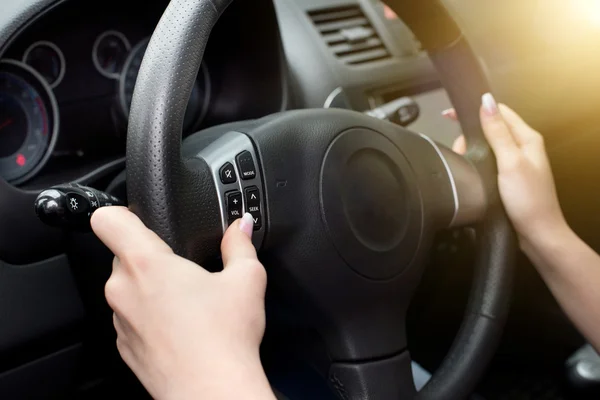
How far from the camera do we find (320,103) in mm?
1327

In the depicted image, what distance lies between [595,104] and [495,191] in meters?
0.77

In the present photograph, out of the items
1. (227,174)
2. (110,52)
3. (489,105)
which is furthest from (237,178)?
(110,52)

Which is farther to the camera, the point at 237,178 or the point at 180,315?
the point at 237,178

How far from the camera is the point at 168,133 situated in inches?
26.5

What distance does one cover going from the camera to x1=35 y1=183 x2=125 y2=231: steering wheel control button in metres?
0.67

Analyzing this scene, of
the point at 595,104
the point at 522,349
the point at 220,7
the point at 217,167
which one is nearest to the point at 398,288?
the point at 217,167

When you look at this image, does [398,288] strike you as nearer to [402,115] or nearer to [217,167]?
[217,167]

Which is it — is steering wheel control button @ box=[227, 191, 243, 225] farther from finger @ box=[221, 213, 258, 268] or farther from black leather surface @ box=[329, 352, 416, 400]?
black leather surface @ box=[329, 352, 416, 400]

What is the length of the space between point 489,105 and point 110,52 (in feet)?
1.90

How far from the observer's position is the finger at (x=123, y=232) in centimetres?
65

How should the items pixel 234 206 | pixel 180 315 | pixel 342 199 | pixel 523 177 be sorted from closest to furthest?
pixel 180 315
pixel 234 206
pixel 342 199
pixel 523 177

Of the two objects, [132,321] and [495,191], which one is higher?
[132,321]

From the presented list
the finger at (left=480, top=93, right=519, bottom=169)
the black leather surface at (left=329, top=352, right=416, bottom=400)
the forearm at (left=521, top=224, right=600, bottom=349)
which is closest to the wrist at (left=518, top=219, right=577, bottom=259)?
the forearm at (left=521, top=224, right=600, bottom=349)

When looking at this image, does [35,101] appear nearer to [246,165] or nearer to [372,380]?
[246,165]
